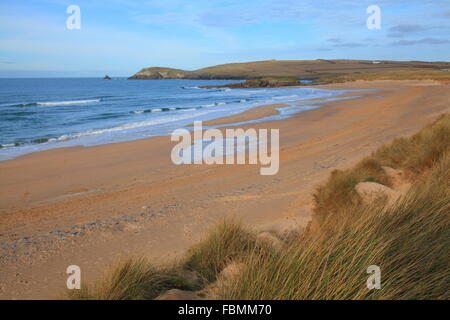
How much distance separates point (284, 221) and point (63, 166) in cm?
958

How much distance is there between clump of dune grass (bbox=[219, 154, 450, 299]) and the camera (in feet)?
8.86

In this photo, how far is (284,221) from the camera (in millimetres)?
6754

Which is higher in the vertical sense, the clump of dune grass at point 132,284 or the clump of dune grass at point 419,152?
the clump of dune grass at point 419,152

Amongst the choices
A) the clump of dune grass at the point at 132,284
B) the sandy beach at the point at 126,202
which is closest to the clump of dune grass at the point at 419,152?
the sandy beach at the point at 126,202

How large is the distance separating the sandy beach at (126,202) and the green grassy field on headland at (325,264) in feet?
4.09

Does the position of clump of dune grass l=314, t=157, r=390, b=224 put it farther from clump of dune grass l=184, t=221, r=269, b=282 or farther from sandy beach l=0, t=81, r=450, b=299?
clump of dune grass l=184, t=221, r=269, b=282

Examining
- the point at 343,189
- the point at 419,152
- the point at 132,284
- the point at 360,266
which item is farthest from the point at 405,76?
the point at 132,284

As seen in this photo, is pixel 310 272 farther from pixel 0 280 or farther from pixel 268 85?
pixel 268 85

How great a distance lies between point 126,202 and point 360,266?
22.9ft

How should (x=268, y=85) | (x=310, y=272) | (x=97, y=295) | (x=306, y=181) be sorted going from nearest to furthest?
1. (x=310, y=272)
2. (x=97, y=295)
3. (x=306, y=181)
4. (x=268, y=85)
